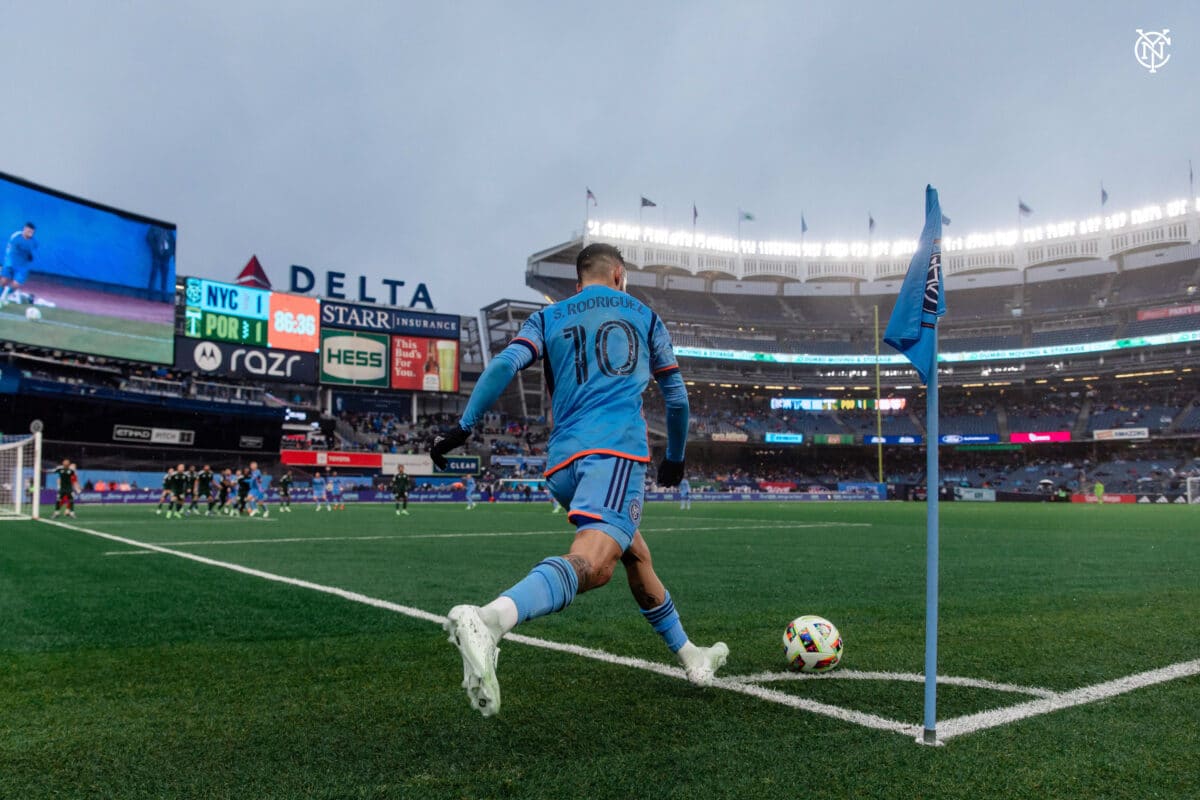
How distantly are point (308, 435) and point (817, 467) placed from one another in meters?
42.1

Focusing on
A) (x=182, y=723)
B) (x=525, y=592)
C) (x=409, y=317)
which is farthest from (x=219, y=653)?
(x=409, y=317)

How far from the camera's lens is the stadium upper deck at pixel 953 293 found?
61312 millimetres

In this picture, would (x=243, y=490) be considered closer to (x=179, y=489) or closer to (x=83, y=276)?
(x=179, y=489)

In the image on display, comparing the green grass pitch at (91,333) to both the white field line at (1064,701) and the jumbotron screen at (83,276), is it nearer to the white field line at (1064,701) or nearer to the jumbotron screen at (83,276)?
the jumbotron screen at (83,276)

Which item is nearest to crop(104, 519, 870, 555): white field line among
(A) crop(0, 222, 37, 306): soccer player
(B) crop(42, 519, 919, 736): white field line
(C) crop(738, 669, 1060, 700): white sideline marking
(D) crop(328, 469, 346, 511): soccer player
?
(B) crop(42, 519, 919, 736): white field line

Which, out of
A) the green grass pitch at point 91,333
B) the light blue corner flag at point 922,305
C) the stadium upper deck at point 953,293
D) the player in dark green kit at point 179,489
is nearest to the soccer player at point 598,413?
the light blue corner flag at point 922,305

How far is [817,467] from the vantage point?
69625mm

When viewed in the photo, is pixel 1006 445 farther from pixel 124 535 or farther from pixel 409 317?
pixel 124 535

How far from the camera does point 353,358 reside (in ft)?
174

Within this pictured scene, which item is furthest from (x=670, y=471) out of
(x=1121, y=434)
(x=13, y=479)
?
(x=1121, y=434)

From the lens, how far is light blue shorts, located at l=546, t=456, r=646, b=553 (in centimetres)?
333

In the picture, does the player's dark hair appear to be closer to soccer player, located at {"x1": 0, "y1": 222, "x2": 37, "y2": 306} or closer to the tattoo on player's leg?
the tattoo on player's leg

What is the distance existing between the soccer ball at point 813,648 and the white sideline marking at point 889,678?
0.05 meters

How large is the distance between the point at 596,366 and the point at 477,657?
1468 mm
